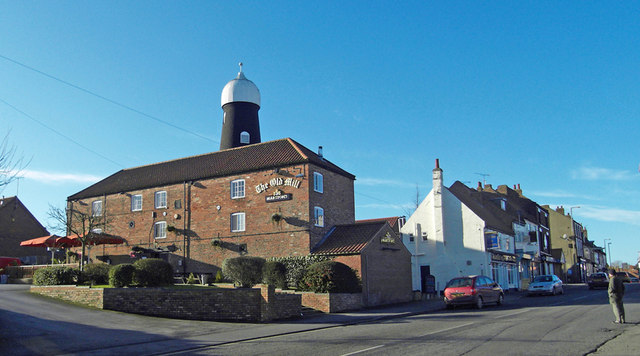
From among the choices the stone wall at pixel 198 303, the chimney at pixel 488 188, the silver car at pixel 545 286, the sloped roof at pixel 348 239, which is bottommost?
the silver car at pixel 545 286

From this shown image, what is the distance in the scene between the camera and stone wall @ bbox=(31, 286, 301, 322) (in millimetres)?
19922

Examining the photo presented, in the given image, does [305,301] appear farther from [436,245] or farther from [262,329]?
[436,245]

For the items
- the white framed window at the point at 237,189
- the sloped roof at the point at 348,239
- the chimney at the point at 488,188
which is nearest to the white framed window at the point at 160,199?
the white framed window at the point at 237,189

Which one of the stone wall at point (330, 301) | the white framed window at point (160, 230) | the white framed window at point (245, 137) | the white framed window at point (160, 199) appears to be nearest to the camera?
the stone wall at point (330, 301)

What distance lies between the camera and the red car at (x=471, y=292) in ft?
80.8

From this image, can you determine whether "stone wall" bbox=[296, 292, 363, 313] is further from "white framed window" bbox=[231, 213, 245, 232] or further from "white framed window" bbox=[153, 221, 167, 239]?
"white framed window" bbox=[153, 221, 167, 239]

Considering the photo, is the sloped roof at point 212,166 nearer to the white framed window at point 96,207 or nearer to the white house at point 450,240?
the white framed window at point 96,207

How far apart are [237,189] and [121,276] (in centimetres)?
1253

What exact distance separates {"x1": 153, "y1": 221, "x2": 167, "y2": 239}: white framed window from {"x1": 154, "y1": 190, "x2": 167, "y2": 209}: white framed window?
3.85 ft

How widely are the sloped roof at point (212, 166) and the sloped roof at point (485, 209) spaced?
1226cm

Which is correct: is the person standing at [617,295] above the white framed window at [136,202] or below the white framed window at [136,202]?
below

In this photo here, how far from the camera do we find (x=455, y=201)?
41.8 metres

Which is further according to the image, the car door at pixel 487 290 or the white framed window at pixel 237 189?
the white framed window at pixel 237 189

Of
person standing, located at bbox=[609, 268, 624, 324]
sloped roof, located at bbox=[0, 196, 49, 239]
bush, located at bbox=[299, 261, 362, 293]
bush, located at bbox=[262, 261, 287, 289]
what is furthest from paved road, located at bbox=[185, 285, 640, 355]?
sloped roof, located at bbox=[0, 196, 49, 239]
